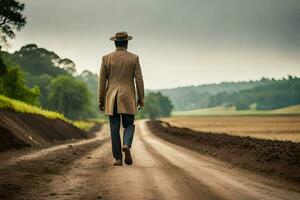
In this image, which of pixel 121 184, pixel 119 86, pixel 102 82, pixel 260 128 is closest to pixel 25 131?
pixel 102 82

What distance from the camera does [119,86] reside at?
10016 mm

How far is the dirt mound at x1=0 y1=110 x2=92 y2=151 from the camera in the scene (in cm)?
1710

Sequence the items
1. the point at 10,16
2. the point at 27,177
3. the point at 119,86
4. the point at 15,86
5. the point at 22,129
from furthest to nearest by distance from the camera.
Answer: the point at 15,86 < the point at 10,16 < the point at 22,129 < the point at 119,86 < the point at 27,177

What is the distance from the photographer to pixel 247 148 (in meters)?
18.6

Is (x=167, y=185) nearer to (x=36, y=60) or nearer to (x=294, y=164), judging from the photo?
(x=294, y=164)

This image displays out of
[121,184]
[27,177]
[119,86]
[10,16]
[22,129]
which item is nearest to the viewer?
[121,184]

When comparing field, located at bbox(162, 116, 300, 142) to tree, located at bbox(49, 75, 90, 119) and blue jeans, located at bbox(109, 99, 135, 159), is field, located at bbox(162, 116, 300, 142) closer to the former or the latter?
blue jeans, located at bbox(109, 99, 135, 159)

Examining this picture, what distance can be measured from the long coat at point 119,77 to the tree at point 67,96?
95783 mm

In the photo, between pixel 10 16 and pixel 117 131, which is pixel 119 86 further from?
pixel 10 16

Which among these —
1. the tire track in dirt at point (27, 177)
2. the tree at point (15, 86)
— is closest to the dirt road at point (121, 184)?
the tire track in dirt at point (27, 177)

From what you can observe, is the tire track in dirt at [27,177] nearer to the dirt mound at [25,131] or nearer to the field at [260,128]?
the dirt mound at [25,131]

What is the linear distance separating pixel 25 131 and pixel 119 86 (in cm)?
1430

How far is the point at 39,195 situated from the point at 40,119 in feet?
83.5

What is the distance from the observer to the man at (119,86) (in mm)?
9961
